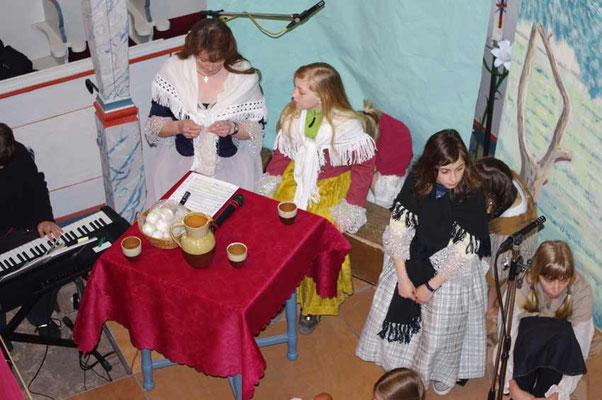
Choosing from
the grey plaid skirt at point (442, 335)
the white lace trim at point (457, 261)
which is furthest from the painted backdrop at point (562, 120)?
the white lace trim at point (457, 261)

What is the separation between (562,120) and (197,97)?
81.8 inches

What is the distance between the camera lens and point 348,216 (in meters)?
4.62

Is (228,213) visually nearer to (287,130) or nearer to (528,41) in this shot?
(287,130)

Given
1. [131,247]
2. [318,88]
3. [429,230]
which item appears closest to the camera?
[131,247]

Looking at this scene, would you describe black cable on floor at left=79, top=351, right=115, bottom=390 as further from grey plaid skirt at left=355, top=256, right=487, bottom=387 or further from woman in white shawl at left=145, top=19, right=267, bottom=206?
grey plaid skirt at left=355, top=256, right=487, bottom=387

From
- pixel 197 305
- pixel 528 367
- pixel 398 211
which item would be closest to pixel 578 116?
pixel 398 211

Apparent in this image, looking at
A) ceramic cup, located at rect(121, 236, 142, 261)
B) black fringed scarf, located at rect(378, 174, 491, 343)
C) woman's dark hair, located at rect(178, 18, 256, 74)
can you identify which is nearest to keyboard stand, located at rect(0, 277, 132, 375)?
ceramic cup, located at rect(121, 236, 142, 261)

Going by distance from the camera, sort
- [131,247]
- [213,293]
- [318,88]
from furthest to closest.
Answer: [318,88], [131,247], [213,293]

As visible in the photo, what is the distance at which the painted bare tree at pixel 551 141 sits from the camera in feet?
14.0

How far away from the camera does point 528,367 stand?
13.9 feet

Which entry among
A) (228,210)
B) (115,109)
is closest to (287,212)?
(228,210)

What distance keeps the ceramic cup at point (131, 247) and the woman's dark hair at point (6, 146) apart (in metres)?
1.07

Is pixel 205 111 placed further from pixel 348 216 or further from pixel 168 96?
pixel 348 216

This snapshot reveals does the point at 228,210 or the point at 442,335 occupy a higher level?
the point at 228,210
